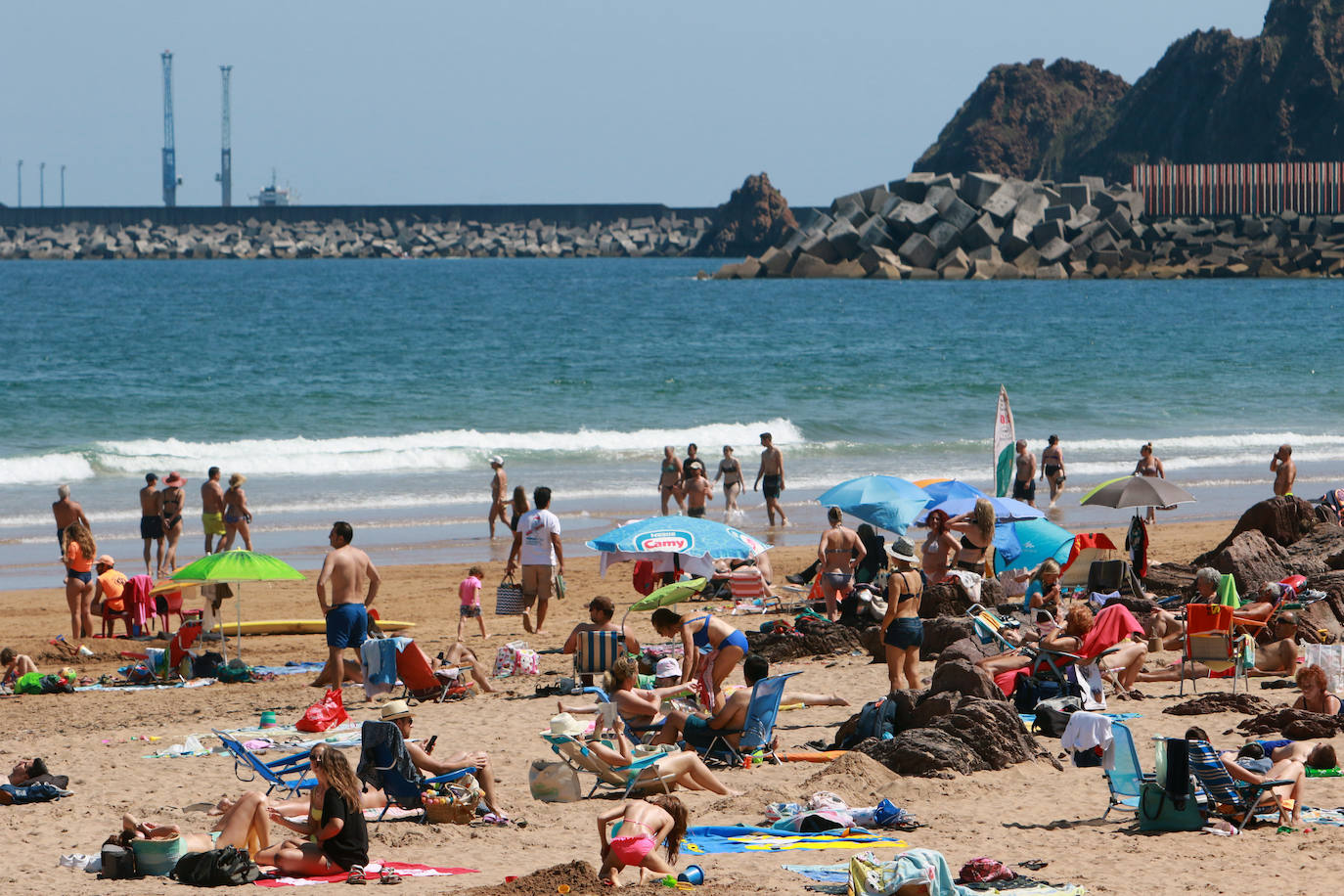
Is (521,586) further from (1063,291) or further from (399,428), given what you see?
(1063,291)

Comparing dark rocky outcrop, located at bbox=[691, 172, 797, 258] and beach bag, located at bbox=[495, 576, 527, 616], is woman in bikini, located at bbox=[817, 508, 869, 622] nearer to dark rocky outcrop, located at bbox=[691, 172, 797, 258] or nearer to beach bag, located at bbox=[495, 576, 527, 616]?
beach bag, located at bbox=[495, 576, 527, 616]

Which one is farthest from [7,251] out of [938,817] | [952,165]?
[938,817]

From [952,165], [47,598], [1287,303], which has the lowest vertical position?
[47,598]

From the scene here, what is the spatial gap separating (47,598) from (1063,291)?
67.6 meters

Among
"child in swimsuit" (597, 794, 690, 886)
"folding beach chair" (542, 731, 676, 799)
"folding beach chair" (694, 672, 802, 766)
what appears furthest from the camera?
"folding beach chair" (694, 672, 802, 766)

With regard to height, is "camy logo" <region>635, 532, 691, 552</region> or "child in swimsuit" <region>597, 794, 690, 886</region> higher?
"camy logo" <region>635, 532, 691, 552</region>

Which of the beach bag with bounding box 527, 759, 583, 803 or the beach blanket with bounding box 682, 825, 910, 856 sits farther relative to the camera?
the beach bag with bounding box 527, 759, 583, 803

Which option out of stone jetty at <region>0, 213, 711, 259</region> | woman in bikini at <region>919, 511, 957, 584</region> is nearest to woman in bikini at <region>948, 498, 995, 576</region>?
woman in bikini at <region>919, 511, 957, 584</region>

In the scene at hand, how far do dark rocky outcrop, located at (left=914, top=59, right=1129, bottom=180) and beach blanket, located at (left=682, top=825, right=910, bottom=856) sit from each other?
16318 cm

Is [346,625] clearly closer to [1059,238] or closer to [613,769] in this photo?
[613,769]

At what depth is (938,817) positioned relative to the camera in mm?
7523

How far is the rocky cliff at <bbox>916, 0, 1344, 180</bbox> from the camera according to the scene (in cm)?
12594

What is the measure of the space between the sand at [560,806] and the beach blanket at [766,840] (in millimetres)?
124

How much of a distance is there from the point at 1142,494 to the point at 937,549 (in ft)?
7.29
